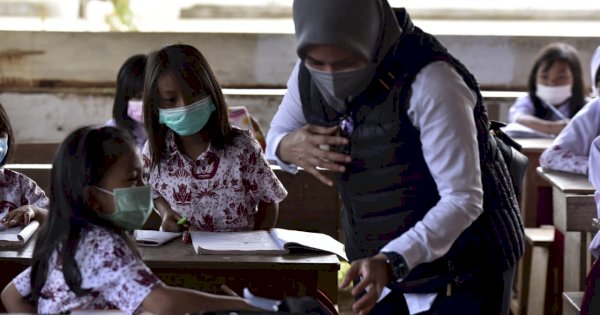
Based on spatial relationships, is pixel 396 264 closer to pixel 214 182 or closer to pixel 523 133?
pixel 214 182

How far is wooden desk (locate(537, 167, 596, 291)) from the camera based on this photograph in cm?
396

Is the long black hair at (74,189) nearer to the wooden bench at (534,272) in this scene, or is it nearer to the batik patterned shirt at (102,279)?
the batik patterned shirt at (102,279)

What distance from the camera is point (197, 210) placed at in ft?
11.4

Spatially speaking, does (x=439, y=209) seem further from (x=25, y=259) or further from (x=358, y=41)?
(x=25, y=259)

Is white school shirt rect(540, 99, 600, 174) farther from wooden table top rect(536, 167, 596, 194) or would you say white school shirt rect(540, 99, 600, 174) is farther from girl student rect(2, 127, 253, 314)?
girl student rect(2, 127, 253, 314)

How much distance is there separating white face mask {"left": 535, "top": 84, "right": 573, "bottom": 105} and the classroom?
5.53ft

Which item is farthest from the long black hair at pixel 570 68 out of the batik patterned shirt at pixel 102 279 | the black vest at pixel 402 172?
the batik patterned shirt at pixel 102 279

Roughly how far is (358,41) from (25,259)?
1.25 m

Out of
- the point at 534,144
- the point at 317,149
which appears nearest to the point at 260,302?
the point at 317,149

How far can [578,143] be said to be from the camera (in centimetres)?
450

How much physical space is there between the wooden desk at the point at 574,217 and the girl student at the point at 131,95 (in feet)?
5.85

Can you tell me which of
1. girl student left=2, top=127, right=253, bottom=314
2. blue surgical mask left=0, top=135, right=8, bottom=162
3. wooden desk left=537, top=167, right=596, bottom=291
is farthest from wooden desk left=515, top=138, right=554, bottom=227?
girl student left=2, top=127, right=253, bottom=314

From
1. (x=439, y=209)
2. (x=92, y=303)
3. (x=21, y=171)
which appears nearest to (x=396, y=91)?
(x=439, y=209)

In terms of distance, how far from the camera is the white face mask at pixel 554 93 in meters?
6.45
